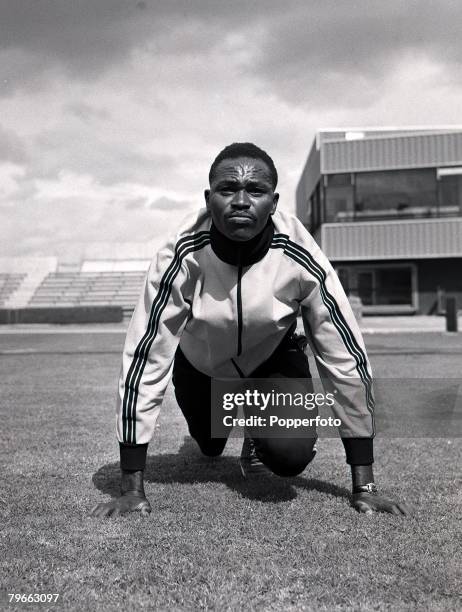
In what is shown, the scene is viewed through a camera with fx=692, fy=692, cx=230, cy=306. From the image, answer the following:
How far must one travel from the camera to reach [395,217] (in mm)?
28719

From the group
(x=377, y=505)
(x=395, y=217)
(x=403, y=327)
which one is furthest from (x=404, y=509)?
(x=395, y=217)

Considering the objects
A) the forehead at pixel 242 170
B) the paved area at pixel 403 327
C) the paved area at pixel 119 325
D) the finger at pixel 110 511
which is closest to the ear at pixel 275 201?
the forehead at pixel 242 170

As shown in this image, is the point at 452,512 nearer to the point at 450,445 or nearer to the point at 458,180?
the point at 450,445

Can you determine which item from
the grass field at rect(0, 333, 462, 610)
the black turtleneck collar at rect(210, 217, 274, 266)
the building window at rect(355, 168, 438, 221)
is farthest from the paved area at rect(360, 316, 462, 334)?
the black turtleneck collar at rect(210, 217, 274, 266)

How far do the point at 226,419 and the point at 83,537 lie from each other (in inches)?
49.0

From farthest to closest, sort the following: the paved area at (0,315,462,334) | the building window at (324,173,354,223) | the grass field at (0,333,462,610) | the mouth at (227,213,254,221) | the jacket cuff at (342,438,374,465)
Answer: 1. the building window at (324,173,354,223)
2. the paved area at (0,315,462,334)
3. the jacket cuff at (342,438,374,465)
4. the mouth at (227,213,254,221)
5. the grass field at (0,333,462,610)

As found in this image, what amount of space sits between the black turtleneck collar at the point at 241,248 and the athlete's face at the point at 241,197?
7 cm

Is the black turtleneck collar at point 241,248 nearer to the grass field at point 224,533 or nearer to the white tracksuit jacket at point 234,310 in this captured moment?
the white tracksuit jacket at point 234,310

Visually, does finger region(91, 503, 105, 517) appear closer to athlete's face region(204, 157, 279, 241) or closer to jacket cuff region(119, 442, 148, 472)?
jacket cuff region(119, 442, 148, 472)

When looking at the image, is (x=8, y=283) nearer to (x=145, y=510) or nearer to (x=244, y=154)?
(x=145, y=510)

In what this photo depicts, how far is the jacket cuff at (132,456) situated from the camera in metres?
3.18

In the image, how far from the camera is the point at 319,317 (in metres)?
3.23

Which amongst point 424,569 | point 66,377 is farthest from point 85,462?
point 66,377

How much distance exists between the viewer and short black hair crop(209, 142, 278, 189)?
121 inches
